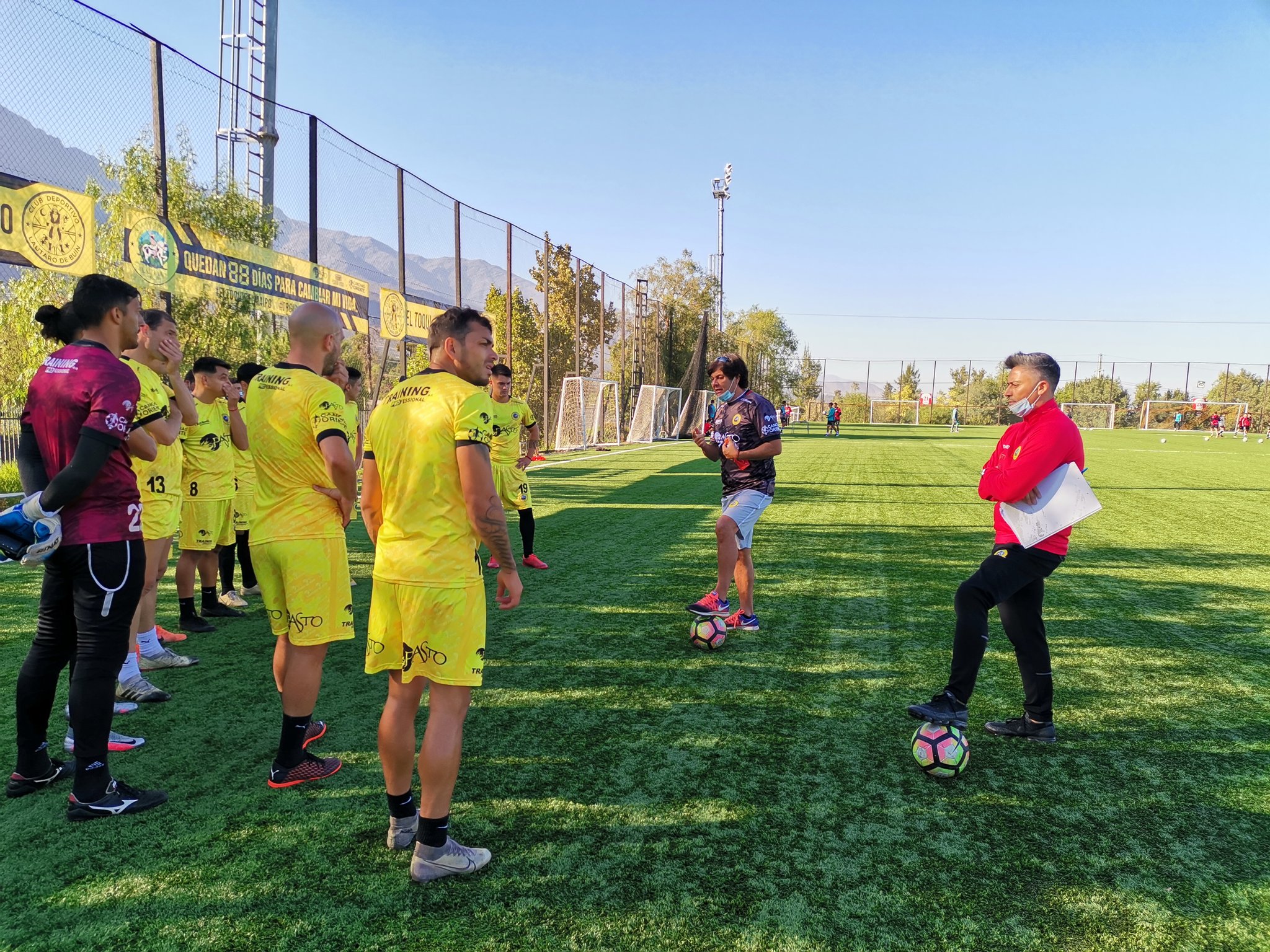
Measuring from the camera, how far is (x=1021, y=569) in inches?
142

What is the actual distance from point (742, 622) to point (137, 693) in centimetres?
391

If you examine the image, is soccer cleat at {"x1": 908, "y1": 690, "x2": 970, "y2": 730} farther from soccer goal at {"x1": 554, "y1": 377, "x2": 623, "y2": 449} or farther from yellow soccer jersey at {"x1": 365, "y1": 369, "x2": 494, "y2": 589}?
soccer goal at {"x1": 554, "y1": 377, "x2": 623, "y2": 449}

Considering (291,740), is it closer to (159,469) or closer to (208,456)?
(159,469)

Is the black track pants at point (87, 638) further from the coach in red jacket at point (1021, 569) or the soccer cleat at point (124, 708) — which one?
the coach in red jacket at point (1021, 569)

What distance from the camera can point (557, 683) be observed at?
14.6 ft

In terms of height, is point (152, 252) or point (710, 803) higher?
point (152, 252)

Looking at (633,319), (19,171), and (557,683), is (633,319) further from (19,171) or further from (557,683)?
(557,683)

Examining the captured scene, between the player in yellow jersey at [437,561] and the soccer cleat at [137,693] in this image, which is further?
the soccer cleat at [137,693]

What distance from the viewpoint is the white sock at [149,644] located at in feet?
15.0

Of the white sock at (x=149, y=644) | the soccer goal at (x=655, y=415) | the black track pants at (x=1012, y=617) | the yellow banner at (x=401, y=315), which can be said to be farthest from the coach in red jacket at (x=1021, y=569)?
the soccer goal at (x=655, y=415)

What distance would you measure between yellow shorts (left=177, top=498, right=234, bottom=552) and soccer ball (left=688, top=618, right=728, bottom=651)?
356 cm

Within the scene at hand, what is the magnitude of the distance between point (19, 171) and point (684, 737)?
8.45 metres

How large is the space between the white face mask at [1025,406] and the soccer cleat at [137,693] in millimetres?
4817

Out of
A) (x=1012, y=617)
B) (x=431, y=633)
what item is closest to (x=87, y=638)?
(x=431, y=633)
